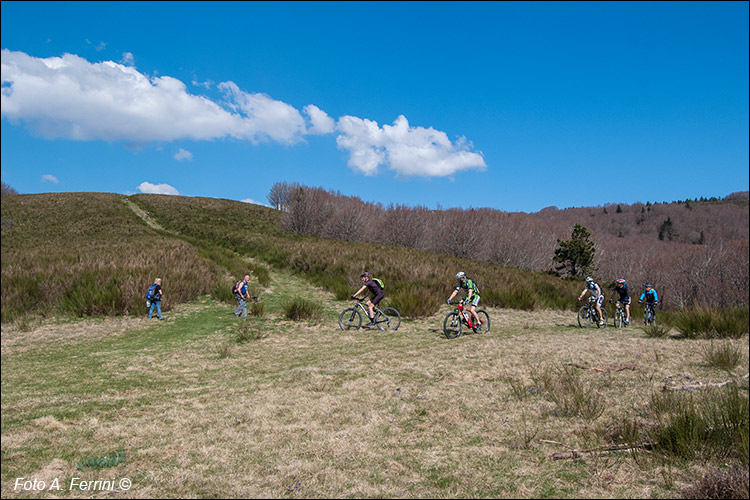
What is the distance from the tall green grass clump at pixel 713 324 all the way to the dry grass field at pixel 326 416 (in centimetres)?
201

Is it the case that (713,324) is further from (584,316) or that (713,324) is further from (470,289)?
(470,289)

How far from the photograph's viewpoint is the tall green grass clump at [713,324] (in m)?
10.3

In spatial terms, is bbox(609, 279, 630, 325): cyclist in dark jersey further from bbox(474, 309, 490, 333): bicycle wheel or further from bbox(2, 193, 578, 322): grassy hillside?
bbox(474, 309, 490, 333): bicycle wheel

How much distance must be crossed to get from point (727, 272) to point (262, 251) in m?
41.0

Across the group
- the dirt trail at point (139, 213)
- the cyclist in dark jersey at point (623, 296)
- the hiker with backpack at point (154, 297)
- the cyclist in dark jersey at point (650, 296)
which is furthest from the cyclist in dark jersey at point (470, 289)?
the hiker with backpack at point (154, 297)

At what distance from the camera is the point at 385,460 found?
3.74m

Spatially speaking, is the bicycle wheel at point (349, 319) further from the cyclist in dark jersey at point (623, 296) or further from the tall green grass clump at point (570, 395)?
the cyclist in dark jersey at point (623, 296)

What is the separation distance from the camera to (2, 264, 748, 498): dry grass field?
3146 mm

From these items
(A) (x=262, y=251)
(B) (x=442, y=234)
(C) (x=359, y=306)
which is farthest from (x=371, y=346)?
(B) (x=442, y=234)

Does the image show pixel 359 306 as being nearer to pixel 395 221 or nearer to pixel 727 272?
pixel 727 272

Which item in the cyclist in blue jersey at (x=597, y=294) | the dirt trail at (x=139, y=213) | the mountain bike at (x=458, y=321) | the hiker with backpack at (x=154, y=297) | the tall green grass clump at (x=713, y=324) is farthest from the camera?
the cyclist in blue jersey at (x=597, y=294)

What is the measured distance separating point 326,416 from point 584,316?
12.4m

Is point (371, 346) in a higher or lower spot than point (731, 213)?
lower

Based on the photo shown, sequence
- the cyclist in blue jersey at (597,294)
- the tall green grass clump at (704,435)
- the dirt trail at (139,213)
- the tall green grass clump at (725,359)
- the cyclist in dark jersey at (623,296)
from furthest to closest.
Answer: the cyclist in dark jersey at (623,296) → the cyclist in blue jersey at (597,294) → the tall green grass clump at (725,359) → the dirt trail at (139,213) → the tall green grass clump at (704,435)
